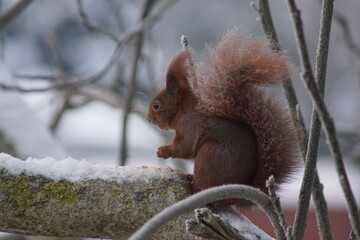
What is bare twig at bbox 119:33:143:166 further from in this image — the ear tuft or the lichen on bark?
the lichen on bark

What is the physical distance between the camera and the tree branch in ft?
4.56

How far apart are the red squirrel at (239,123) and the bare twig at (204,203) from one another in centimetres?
31

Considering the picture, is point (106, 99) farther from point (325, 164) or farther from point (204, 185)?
point (325, 164)

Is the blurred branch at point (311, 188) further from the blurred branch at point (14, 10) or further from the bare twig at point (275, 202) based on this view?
the blurred branch at point (14, 10)

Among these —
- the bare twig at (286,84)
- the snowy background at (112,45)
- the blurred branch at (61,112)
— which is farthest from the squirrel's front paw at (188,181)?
the snowy background at (112,45)

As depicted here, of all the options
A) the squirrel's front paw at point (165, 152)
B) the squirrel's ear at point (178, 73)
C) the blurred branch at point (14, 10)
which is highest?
the blurred branch at point (14, 10)

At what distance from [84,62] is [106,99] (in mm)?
5690

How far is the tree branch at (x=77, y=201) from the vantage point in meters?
1.39

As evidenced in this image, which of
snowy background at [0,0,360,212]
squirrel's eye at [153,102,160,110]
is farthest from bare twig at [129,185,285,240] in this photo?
snowy background at [0,0,360,212]

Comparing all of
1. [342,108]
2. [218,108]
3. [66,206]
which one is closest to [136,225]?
[66,206]

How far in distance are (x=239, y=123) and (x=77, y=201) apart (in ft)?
1.22

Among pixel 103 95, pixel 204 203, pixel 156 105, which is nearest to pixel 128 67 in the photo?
pixel 103 95

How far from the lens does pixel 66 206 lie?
140 centimetres

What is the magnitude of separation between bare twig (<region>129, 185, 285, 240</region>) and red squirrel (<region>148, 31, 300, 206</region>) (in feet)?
1.01
